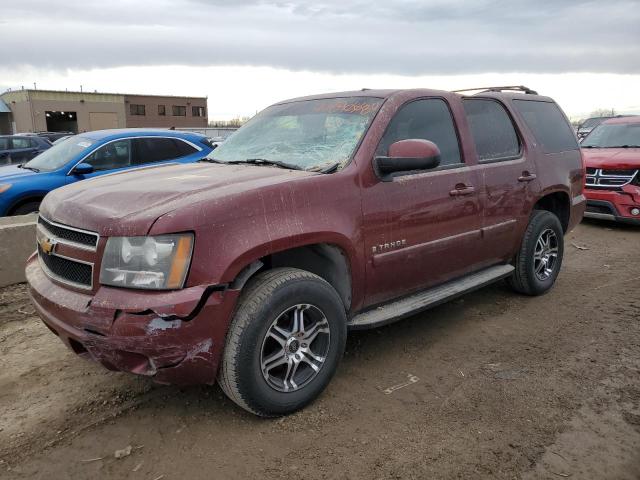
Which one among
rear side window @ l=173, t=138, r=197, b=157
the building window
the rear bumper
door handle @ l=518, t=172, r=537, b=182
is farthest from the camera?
the building window

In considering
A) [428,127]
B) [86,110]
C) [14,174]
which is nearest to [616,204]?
[428,127]

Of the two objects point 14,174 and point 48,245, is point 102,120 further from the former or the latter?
point 48,245

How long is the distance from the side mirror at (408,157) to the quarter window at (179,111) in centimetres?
6887

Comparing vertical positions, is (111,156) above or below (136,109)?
below

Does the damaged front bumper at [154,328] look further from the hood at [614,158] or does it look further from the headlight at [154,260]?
the hood at [614,158]

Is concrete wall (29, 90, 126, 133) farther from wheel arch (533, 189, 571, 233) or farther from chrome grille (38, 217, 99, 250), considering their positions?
chrome grille (38, 217, 99, 250)

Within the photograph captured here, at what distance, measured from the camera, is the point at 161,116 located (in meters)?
65.8

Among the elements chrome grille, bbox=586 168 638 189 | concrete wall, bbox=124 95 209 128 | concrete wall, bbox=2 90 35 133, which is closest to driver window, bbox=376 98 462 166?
chrome grille, bbox=586 168 638 189

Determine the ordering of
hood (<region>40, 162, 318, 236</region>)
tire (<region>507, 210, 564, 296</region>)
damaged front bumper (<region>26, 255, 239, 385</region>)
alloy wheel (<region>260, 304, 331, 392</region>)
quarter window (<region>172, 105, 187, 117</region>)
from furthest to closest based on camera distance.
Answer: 1. quarter window (<region>172, 105, 187, 117</region>)
2. tire (<region>507, 210, 564, 296</region>)
3. alloy wheel (<region>260, 304, 331, 392</region>)
4. hood (<region>40, 162, 318, 236</region>)
5. damaged front bumper (<region>26, 255, 239, 385</region>)

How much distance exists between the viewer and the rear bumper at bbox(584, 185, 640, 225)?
8102 mm

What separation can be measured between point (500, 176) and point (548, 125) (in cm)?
139

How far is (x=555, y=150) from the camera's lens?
514 cm

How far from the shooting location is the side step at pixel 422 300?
3.38 metres

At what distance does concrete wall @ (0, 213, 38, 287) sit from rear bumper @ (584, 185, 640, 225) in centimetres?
834
